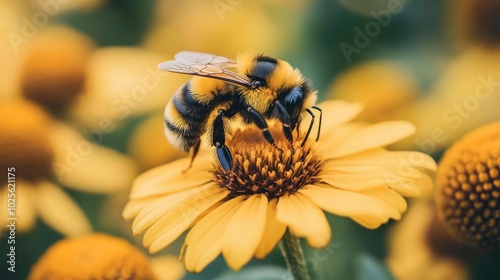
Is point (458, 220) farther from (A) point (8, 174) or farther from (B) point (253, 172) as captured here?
(A) point (8, 174)

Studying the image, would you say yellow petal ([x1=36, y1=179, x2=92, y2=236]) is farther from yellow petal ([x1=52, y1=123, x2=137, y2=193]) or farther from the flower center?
the flower center

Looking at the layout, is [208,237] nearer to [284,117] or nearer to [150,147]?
[284,117]

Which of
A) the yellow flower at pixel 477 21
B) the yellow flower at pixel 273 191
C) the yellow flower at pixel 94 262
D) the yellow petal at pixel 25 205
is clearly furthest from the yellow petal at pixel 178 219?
the yellow flower at pixel 477 21

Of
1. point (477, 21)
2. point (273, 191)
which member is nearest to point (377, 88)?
point (477, 21)

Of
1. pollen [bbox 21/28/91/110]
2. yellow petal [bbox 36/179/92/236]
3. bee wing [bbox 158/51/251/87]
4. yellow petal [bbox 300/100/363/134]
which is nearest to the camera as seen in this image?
bee wing [bbox 158/51/251/87]

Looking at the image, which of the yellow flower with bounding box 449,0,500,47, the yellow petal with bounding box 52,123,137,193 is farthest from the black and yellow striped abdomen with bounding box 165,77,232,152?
the yellow flower with bounding box 449,0,500,47
